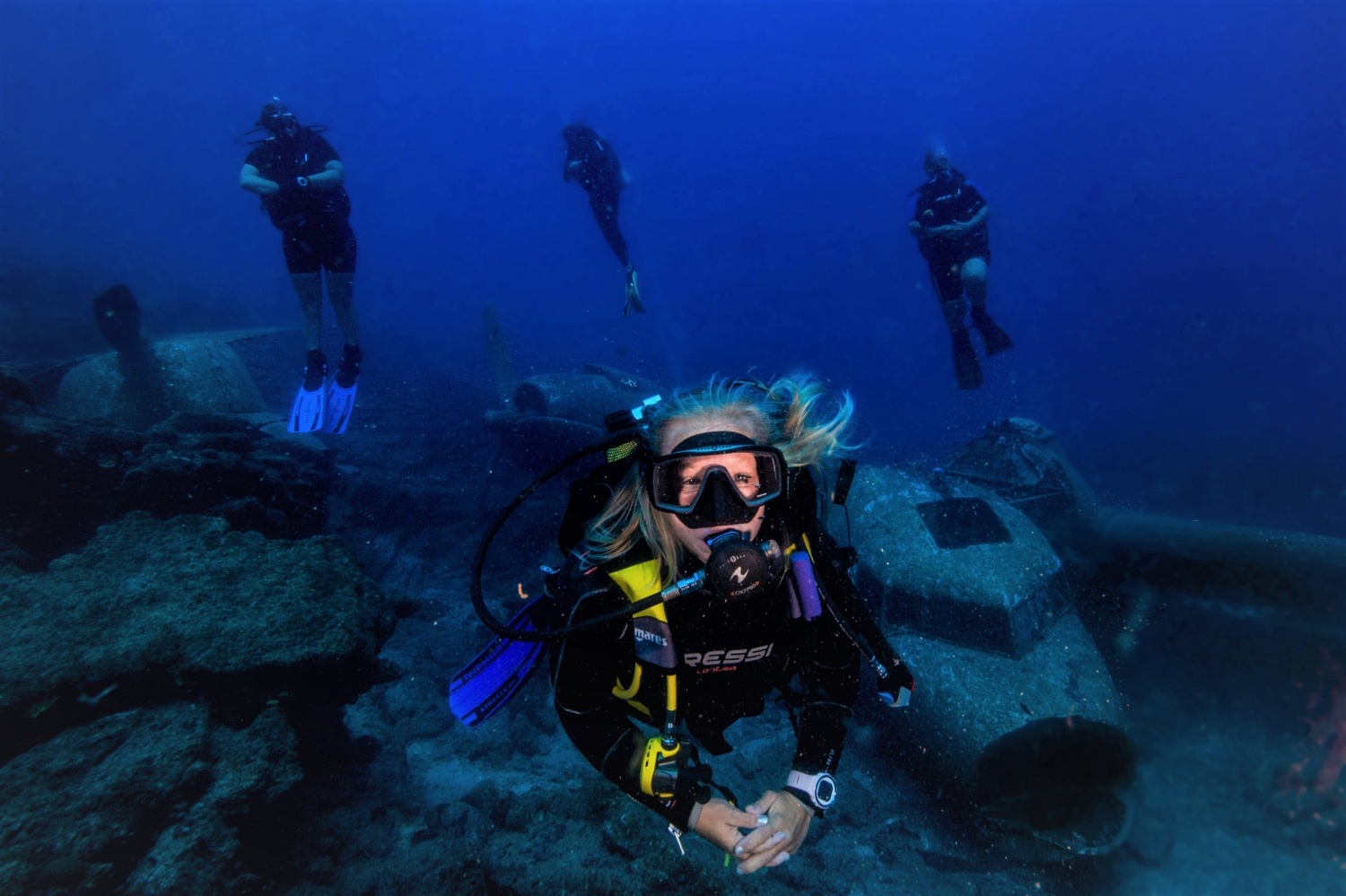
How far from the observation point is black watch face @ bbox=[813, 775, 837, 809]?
95.3 inches

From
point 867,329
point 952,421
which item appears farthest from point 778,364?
point 867,329

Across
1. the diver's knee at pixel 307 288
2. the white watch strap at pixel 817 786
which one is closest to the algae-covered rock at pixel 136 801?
the white watch strap at pixel 817 786

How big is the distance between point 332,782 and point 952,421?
131ft

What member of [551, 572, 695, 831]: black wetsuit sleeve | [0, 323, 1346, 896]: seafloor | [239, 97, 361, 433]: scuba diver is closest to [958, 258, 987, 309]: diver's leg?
[0, 323, 1346, 896]: seafloor

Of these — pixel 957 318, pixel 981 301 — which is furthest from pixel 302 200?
pixel 957 318

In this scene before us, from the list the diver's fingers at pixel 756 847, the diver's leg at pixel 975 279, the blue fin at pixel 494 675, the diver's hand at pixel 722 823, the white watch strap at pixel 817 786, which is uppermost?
the diver's leg at pixel 975 279

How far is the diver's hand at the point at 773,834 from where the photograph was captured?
7.18 feet

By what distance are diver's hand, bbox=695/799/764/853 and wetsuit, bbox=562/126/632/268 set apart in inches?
542

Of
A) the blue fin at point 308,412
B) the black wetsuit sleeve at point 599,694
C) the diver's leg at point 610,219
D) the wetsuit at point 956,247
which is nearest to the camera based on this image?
the black wetsuit sleeve at point 599,694

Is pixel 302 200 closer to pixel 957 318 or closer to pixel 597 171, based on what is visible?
pixel 597 171

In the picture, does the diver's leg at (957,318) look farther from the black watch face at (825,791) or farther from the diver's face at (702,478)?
the black watch face at (825,791)

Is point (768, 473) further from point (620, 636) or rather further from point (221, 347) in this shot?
point (221, 347)

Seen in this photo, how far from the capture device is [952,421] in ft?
121

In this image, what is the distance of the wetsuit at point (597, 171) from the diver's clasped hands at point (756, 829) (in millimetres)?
13761
